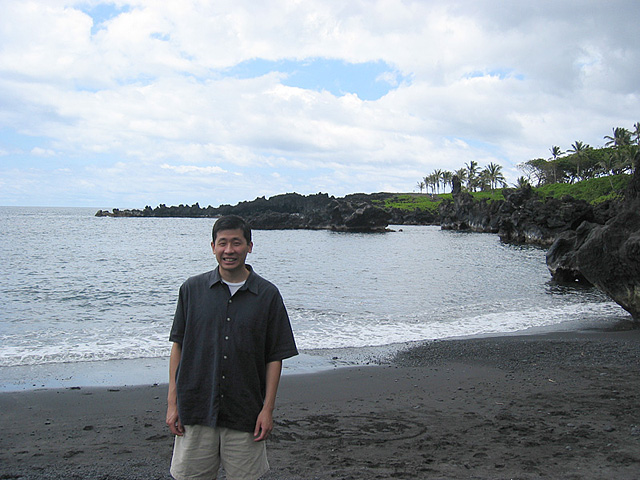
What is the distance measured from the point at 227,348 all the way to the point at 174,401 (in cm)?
55

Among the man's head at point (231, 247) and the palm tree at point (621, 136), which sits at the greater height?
the palm tree at point (621, 136)

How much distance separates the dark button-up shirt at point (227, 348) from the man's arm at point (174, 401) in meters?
0.05

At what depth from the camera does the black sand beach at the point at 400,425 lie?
5.12 m

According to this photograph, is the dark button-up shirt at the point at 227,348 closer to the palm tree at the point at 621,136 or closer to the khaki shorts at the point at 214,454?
the khaki shorts at the point at 214,454

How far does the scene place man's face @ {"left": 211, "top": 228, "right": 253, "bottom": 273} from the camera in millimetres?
3330

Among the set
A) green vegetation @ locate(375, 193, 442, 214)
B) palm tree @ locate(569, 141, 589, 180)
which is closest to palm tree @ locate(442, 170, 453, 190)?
green vegetation @ locate(375, 193, 442, 214)

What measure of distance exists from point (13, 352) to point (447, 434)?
431 inches

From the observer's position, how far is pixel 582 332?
48.4 feet

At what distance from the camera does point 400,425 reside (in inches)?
261

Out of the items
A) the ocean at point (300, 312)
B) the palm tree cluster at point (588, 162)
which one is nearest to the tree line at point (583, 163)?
the palm tree cluster at point (588, 162)

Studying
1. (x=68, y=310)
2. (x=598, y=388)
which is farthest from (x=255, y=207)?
(x=598, y=388)

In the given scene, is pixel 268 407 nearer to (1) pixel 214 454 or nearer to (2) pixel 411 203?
(1) pixel 214 454

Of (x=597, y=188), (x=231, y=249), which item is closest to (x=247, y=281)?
(x=231, y=249)

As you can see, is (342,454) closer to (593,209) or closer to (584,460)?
(584,460)
